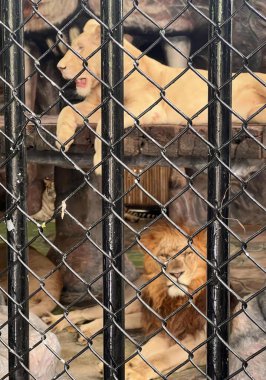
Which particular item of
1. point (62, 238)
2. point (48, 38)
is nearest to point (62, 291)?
point (62, 238)

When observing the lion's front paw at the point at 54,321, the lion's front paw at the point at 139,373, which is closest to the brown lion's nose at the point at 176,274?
the lion's front paw at the point at 139,373

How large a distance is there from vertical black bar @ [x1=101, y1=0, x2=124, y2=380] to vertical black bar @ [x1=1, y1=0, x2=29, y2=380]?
0.27 metres

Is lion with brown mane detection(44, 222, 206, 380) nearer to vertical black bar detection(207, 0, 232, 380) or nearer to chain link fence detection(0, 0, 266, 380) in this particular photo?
chain link fence detection(0, 0, 266, 380)

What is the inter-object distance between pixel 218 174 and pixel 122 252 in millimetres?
334

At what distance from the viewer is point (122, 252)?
243cm

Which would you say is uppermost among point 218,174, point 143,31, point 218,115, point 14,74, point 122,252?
point 143,31

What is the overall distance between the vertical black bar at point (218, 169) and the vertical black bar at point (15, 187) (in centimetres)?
57

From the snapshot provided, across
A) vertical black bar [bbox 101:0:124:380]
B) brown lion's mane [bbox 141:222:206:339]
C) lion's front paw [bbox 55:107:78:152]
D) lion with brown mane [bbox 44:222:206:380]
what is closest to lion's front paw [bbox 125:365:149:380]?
lion with brown mane [bbox 44:222:206:380]

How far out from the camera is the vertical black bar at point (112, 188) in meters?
2.41

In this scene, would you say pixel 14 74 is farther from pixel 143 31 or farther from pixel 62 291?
pixel 143 31

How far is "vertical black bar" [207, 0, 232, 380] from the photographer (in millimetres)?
2275

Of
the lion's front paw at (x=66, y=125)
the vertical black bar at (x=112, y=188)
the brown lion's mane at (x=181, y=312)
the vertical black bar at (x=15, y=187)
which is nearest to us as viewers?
the vertical black bar at (x=112, y=188)

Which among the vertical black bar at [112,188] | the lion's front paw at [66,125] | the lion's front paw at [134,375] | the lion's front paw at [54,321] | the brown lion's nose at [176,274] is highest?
the lion's front paw at [66,125]

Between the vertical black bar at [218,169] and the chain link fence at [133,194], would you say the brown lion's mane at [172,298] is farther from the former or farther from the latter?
the vertical black bar at [218,169]
